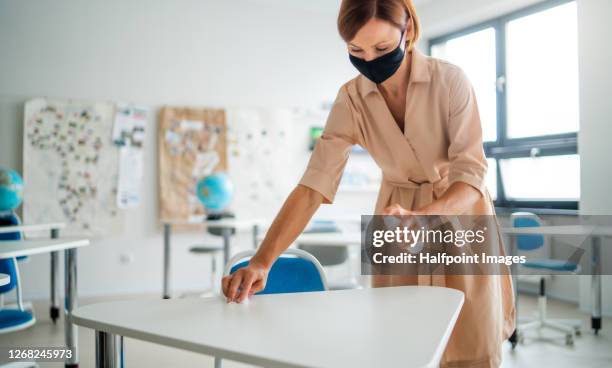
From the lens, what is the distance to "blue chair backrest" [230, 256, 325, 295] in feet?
5.33

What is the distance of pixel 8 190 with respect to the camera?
3.83m

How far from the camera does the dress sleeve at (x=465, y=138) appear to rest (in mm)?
1039

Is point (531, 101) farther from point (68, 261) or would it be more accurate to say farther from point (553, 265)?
point (68, 261)

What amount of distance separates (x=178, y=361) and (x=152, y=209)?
8.29 ft

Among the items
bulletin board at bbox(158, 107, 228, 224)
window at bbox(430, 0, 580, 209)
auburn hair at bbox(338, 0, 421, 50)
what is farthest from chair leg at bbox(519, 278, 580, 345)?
bulletin board at bbox(158, 107, 228, 224)

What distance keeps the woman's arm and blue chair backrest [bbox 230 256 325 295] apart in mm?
458

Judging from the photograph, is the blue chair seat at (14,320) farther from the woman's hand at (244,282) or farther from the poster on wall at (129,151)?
the poster on wall at (129,151)

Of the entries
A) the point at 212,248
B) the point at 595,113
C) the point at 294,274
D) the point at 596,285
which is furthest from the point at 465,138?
the point at 212,248

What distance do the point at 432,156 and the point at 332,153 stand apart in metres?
0.24

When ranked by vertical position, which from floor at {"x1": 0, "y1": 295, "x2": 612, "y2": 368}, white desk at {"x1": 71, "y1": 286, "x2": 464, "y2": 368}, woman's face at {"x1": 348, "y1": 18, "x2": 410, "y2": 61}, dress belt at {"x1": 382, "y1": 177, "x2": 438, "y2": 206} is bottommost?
floor at {"x1": 0, "y1": 295, "x2": 612, "y2": 368}

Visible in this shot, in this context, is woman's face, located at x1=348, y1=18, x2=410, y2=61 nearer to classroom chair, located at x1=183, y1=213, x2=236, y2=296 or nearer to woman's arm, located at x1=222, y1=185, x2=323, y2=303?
woman's arm, located at x1=222, y1=185, x2=323, y2=303

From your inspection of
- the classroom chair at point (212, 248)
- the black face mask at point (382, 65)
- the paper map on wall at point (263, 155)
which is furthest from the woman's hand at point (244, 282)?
the paper map on wall at point (263, 155)

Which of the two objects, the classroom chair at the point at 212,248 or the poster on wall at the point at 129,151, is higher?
the poster on wall at the point at 129,151

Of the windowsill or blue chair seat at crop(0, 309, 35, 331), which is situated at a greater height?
the windowsill
